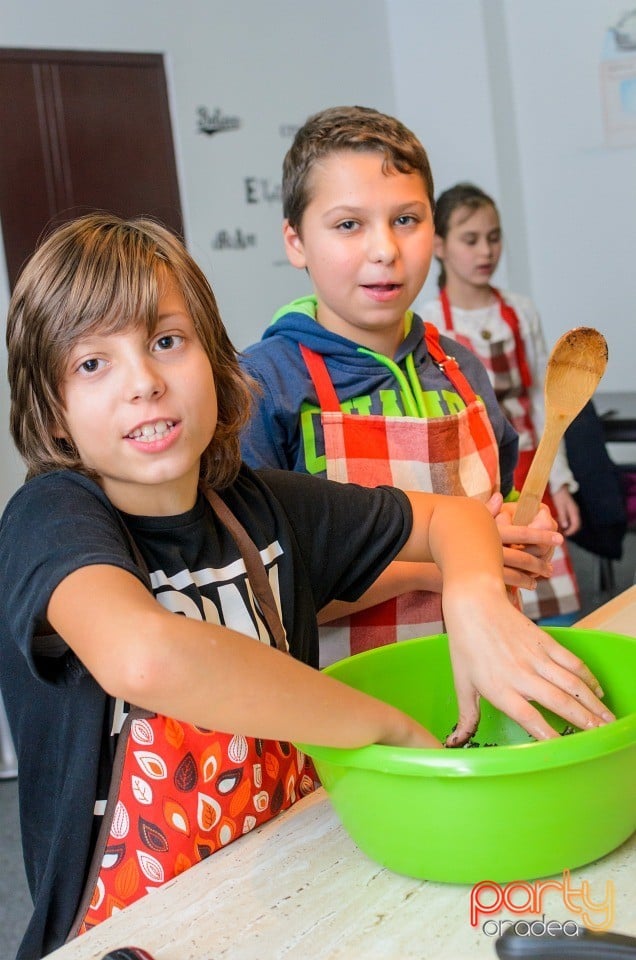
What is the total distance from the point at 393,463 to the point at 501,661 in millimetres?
491

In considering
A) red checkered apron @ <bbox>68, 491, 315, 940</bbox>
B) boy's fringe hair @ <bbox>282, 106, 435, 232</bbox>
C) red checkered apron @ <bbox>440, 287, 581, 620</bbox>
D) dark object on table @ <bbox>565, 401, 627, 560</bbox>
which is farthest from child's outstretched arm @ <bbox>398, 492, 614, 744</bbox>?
dark object on table @ <bbox>565, 401, 627, 560</bbox>

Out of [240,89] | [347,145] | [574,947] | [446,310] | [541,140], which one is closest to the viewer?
[574,947]

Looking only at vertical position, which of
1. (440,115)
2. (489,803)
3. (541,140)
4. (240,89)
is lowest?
(489,803)

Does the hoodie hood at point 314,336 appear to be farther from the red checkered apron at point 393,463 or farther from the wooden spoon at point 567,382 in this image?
the wooden spoon at point 567,382

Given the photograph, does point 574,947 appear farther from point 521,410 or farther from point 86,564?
point 521,410

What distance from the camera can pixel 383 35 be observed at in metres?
4.42

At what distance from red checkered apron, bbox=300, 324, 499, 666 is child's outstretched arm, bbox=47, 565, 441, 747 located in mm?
502

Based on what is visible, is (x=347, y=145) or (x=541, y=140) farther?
(x=541, y=140)

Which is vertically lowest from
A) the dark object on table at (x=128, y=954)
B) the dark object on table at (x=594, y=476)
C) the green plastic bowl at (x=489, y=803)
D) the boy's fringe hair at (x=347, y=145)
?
the dark object on table at (x=594, y=476)

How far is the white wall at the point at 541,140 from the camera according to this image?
13.4ft

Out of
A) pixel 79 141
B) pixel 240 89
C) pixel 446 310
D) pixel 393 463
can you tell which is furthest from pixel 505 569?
pixel 240 89

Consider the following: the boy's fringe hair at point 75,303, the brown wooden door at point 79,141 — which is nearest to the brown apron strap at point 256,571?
the boy's fringe hair at point 75,303

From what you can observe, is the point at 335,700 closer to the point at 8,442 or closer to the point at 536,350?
the point at 536,350

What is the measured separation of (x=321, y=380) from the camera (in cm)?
123
